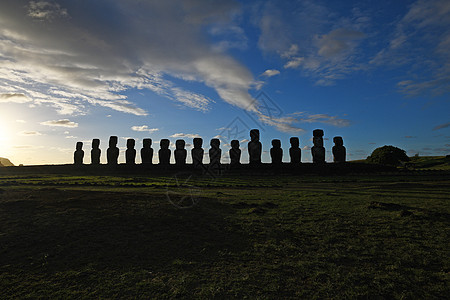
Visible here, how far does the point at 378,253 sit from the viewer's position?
6164 mm

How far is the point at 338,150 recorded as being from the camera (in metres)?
37.0

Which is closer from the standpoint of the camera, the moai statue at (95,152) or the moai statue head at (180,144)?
the moai statue head at (180,144)

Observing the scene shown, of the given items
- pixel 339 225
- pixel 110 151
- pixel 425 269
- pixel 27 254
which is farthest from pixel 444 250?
pixel 110 151

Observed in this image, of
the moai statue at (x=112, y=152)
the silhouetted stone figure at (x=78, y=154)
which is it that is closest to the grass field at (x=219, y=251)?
the moai statue at (x=112, y=152)

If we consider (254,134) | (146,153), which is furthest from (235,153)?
(146,153)

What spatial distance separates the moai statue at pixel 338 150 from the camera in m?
36.8

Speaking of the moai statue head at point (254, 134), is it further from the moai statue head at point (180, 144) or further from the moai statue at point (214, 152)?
the moai statue head at point (180, 144)

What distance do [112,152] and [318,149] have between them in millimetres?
30649

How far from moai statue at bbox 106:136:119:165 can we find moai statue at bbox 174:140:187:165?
1119cm

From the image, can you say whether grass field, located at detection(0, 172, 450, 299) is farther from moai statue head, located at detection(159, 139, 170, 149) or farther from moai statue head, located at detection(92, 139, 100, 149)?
moai statue head, located at detection(92, 139, 100, 149)

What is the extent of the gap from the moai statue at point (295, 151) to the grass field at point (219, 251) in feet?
87.9

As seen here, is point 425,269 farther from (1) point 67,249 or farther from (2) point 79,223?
(2) point 79,223

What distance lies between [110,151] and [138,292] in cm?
4249

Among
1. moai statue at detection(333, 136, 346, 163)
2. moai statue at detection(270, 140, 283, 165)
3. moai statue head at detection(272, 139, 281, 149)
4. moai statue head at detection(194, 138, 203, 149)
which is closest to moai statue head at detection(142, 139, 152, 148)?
moai statue head at detection(194, 138, 203, 149)
